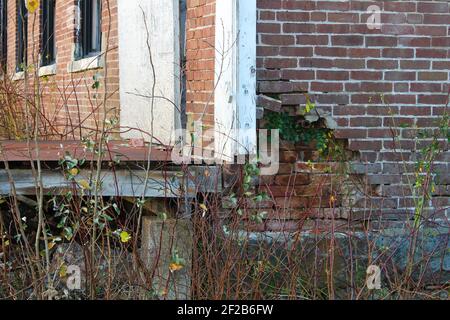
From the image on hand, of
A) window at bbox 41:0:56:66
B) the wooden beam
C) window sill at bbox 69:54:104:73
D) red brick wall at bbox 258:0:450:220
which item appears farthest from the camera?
window at bbox 41:0:56:66

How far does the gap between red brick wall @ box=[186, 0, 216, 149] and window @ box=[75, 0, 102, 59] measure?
4395 millimetres

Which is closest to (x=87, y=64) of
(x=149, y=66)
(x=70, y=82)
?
(x=70, y=82)

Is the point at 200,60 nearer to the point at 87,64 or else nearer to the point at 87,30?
the point at 87,64

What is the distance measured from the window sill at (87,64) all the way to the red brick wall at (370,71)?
10.7 feet

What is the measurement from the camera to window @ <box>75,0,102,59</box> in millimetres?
11359

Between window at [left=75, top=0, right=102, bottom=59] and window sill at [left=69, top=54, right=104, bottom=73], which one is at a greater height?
window at [left=75, top=0, right=102, bottom=59]

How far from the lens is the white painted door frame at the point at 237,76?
6316mm

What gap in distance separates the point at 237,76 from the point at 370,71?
1067 mm

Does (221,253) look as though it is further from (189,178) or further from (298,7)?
(298,7)

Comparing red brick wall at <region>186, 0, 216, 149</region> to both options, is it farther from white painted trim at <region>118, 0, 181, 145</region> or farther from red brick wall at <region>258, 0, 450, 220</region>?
red brick wall at <region>258, 0, 450, 220</region>

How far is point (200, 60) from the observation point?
271 inches

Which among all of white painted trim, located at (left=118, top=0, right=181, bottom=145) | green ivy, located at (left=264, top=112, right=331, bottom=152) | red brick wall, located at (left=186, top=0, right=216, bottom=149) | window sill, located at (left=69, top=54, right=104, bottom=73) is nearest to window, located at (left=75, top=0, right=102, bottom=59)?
window sill, located at (left=69, top=54, right=104, bottom=73)

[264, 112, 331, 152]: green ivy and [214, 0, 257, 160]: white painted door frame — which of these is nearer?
[214, 0, 257, 160]: white painted door frame
